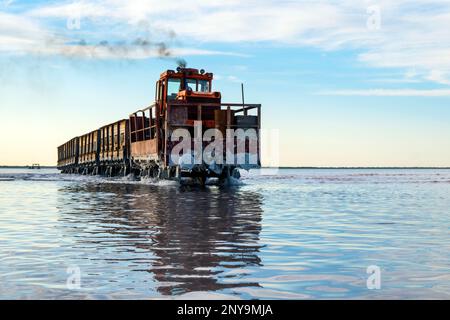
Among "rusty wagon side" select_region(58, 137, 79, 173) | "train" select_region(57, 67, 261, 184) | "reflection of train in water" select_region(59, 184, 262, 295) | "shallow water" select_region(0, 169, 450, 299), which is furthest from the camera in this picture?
"rusty wagon side" select_region(58, 137, 79, 173)

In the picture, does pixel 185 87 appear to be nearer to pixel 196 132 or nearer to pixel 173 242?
pixel 196 132

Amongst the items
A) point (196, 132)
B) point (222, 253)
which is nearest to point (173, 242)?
point (222, 253)

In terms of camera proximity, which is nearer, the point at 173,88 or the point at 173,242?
the point at 173,242

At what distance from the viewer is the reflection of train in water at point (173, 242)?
20.3 feet

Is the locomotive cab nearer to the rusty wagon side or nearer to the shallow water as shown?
the shallow water

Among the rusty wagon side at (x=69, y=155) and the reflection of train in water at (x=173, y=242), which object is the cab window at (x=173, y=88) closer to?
the reflection of train in water at (x=173, y=242)

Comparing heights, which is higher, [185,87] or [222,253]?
[185,87]

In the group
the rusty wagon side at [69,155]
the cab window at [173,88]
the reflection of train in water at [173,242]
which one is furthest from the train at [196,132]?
the rusty wagon side at [69,155]

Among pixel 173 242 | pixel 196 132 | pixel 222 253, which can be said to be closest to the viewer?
pixel 222 253

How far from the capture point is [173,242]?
346 inches

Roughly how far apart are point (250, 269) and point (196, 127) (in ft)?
58.3

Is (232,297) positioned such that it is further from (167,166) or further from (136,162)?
(136,162)

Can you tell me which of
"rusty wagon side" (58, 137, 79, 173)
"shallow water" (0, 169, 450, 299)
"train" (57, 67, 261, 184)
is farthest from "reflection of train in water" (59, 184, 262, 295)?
"rusty wagon side" (58, 137, 79, 173)

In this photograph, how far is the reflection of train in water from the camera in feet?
20.3
